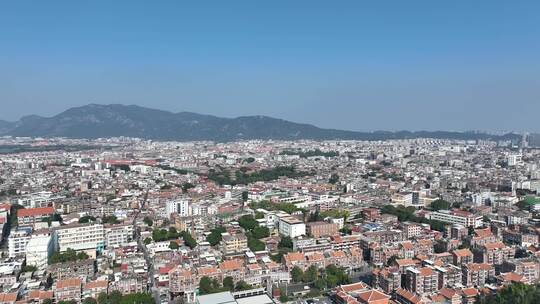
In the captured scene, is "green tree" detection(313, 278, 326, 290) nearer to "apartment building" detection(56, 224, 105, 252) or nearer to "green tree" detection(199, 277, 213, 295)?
"green tree" detection(199, 277, 213, 295)

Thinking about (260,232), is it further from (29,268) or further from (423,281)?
(29,268)

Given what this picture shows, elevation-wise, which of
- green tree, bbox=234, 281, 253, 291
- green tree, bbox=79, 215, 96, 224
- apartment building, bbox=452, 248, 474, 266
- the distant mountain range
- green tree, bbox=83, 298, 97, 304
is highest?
the distant mountain range

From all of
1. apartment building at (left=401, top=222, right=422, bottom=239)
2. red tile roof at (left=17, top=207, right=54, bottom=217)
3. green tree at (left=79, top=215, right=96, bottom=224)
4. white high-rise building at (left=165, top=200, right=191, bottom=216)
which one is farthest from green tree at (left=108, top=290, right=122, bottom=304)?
apartment building at (left=401, top=222, right=422, bottom=239)

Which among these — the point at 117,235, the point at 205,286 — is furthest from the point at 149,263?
the point at 205,286

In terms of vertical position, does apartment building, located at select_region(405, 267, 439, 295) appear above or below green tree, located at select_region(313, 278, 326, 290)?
above

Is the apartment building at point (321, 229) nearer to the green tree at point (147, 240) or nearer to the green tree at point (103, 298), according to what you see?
the green tree at point (147, 240)

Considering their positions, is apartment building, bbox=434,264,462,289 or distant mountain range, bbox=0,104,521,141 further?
distant mountain range, bbox=0,104,521,141

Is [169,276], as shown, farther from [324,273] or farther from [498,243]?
[498,243]
